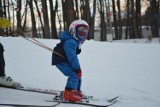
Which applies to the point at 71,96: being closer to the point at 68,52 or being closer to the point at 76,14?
the point at 68,52

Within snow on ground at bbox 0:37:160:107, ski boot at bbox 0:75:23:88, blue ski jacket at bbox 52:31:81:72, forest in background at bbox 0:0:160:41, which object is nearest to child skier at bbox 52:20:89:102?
blue ski jacket at bbox 52:31:81:72

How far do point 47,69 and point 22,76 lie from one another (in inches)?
43.0

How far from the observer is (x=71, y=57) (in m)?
5.11

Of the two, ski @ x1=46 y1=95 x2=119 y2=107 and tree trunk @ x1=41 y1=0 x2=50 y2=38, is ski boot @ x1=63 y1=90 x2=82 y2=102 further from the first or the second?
tree trunk @ x1=41 y1=0 x2=50 y2=38

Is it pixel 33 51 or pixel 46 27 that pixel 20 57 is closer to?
pixel 33 51

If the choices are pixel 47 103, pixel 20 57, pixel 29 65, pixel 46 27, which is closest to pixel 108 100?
pixel 47 103

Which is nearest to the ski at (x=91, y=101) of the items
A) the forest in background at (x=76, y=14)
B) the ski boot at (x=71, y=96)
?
the ski boot at (x=71, y=96)

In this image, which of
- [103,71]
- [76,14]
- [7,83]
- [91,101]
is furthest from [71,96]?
[76,14]

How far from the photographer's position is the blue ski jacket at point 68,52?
5.11 meters

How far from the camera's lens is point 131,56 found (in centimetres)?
1035

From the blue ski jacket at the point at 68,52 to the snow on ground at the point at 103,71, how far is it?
716 mm

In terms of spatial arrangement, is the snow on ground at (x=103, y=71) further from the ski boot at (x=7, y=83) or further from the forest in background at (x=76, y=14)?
the forest in background at (x=76, y=14)

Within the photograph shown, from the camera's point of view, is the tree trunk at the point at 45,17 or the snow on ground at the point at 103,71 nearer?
the snow on ground at the point at 103,71

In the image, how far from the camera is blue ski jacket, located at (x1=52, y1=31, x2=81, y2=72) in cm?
511
